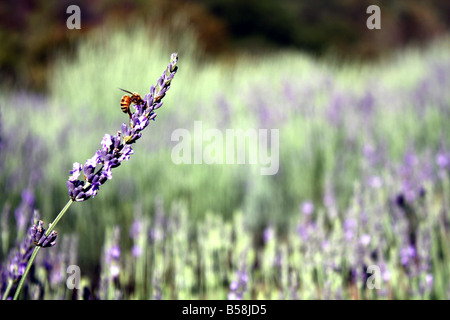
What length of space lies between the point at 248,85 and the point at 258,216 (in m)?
3.05

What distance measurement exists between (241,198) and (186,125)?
1.01 meters

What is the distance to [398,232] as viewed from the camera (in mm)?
1568

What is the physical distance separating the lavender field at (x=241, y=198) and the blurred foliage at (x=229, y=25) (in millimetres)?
3363

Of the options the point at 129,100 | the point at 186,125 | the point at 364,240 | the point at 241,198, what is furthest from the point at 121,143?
the point at 186,125

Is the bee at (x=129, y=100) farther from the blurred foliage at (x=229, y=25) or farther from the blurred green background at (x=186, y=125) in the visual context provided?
the blurred foliage at (x=229, y=25)

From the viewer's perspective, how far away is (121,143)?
2.43 feet

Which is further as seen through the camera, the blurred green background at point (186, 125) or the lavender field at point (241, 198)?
the blurred green background at point (186, 125)

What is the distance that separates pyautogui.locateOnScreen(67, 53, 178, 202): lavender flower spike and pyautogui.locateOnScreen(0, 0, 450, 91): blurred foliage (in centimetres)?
674

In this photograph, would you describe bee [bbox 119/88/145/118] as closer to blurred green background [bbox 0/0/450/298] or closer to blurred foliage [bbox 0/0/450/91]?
blurred green background [bbox 0/0/450/298]

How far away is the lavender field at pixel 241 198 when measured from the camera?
1458mm

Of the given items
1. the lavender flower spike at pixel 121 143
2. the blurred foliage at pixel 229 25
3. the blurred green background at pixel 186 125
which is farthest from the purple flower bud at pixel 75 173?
the blurred foliage at pixel 229 25

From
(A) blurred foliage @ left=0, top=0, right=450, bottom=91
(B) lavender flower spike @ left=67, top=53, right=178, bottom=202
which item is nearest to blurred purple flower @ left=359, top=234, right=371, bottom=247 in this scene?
(B) lavender flower spike @ left=67, top=53, right=178, bottom=202
